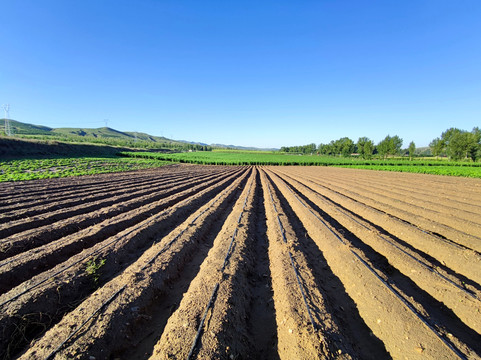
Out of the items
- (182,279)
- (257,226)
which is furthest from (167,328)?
(257,226)

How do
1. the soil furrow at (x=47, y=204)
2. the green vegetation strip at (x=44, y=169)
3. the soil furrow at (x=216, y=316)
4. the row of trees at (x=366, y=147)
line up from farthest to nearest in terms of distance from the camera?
the row of trees at (x=366, y=147)
the green vegetation strip at (x=44, y=169)
the soil furrow at (x=47, y=204)
the soil furrow at (x=216, y=316)

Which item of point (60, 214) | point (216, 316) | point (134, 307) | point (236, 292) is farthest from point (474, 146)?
point (60, 214)

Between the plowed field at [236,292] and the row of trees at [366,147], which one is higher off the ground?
the row of trees at [366,147]

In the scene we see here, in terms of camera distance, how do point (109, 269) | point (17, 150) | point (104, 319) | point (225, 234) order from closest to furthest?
point (104, 319)
point (109, 269)
point (225, 234)
point (17, 150)

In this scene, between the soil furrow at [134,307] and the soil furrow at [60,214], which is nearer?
the soil furrow at [134,307]

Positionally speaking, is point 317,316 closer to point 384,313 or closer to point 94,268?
point 384,313

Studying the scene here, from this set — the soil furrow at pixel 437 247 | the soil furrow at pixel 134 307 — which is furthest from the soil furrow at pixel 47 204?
the soil furrow at pixel 437 247

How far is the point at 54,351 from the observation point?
3.11 m

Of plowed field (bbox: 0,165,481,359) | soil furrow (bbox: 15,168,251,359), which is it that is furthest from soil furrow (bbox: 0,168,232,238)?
soil furrow (bbox: 15,168,251,359)

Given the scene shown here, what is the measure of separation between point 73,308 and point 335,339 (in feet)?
16.1

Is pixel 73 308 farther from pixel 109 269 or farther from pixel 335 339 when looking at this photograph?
pixel 335 339

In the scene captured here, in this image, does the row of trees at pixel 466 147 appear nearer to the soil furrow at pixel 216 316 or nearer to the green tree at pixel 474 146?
the green tree at pixel 474 146

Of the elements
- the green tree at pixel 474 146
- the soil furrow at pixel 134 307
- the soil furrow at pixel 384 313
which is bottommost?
the soil furrow at pixel 134 307

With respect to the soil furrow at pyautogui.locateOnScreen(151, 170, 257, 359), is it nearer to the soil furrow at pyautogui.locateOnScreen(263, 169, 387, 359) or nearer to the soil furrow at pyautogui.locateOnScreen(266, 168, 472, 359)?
the soil furrow at pyautogui.locateOnScreen(263, 169, 387, 359)
